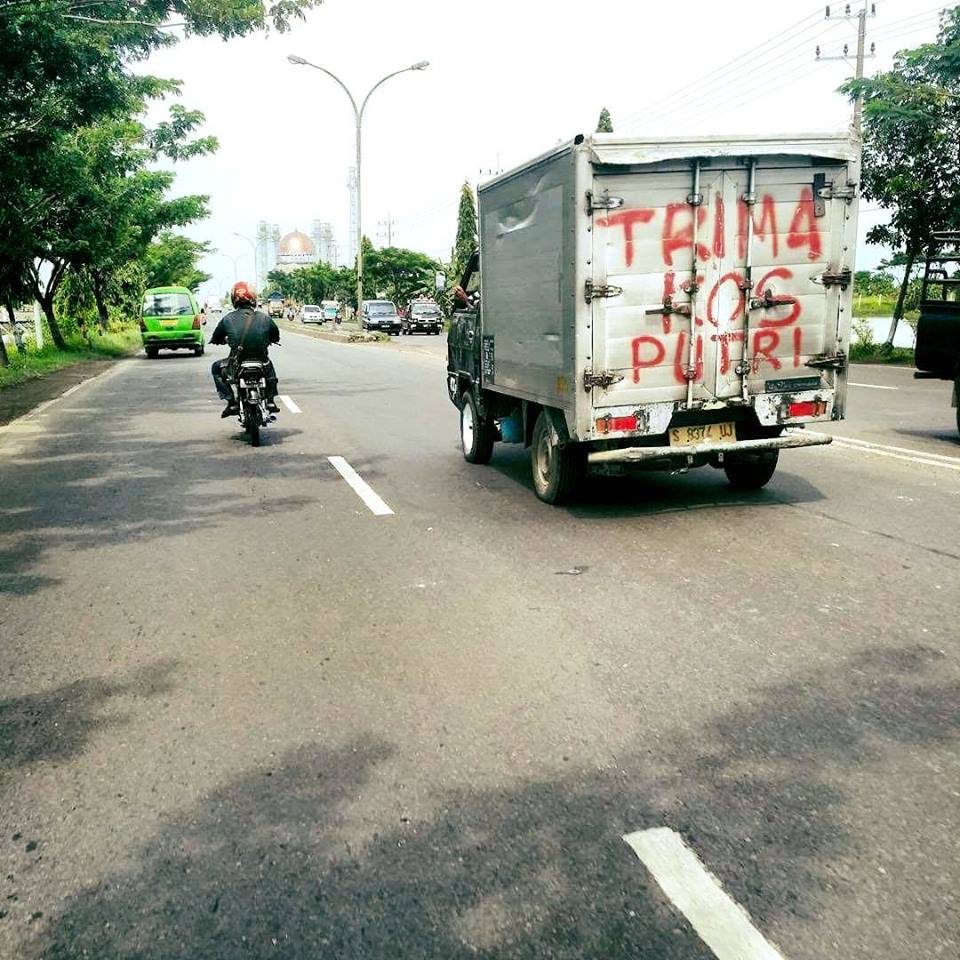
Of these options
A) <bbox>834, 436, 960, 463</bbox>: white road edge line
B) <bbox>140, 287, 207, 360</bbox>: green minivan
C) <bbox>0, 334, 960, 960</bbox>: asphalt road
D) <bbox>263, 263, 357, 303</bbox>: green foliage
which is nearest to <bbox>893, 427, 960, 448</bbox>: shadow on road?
<bbox>834, 436, 960, 463</bbox>: white road edge line

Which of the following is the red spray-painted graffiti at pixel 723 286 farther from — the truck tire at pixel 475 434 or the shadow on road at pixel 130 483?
the shadow on road at pixel 130 483

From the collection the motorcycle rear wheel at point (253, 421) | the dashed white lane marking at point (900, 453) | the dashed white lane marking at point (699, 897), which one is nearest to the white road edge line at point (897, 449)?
the dashed white lane marking at point (900, 453)

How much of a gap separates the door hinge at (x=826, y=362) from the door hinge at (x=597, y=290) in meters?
1.73

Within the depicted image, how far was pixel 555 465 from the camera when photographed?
25.9 feet

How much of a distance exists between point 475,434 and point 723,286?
344 cm

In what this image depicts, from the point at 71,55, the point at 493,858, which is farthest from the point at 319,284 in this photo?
the point at 493,858

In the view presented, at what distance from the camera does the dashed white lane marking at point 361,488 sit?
8008mm

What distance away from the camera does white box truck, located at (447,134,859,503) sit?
6.96 m

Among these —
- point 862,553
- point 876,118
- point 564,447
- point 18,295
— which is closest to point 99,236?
point 18,295

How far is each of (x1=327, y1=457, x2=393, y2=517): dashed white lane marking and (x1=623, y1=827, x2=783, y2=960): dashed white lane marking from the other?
16.6ft

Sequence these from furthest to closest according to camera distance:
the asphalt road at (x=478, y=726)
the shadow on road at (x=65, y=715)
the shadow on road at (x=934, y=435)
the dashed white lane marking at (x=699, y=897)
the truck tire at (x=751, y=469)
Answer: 1. the shadow on road at (x=934, y=435)
2. the truck tire at (x=751, y=469)
3. the shadow on road at (x=65, y=715)
4. the asphalt road at (x=478, y=726)
5. the dashed white lane marking at (x=699, y=897)

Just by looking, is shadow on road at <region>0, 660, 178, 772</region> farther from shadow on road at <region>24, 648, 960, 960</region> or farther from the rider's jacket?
the rider's jacket

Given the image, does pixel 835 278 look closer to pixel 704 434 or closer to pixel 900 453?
pixel 704 434

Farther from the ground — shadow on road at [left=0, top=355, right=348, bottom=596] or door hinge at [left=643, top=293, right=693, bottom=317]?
door hinge at [left=643, top=293, right=693, bottom=317]
